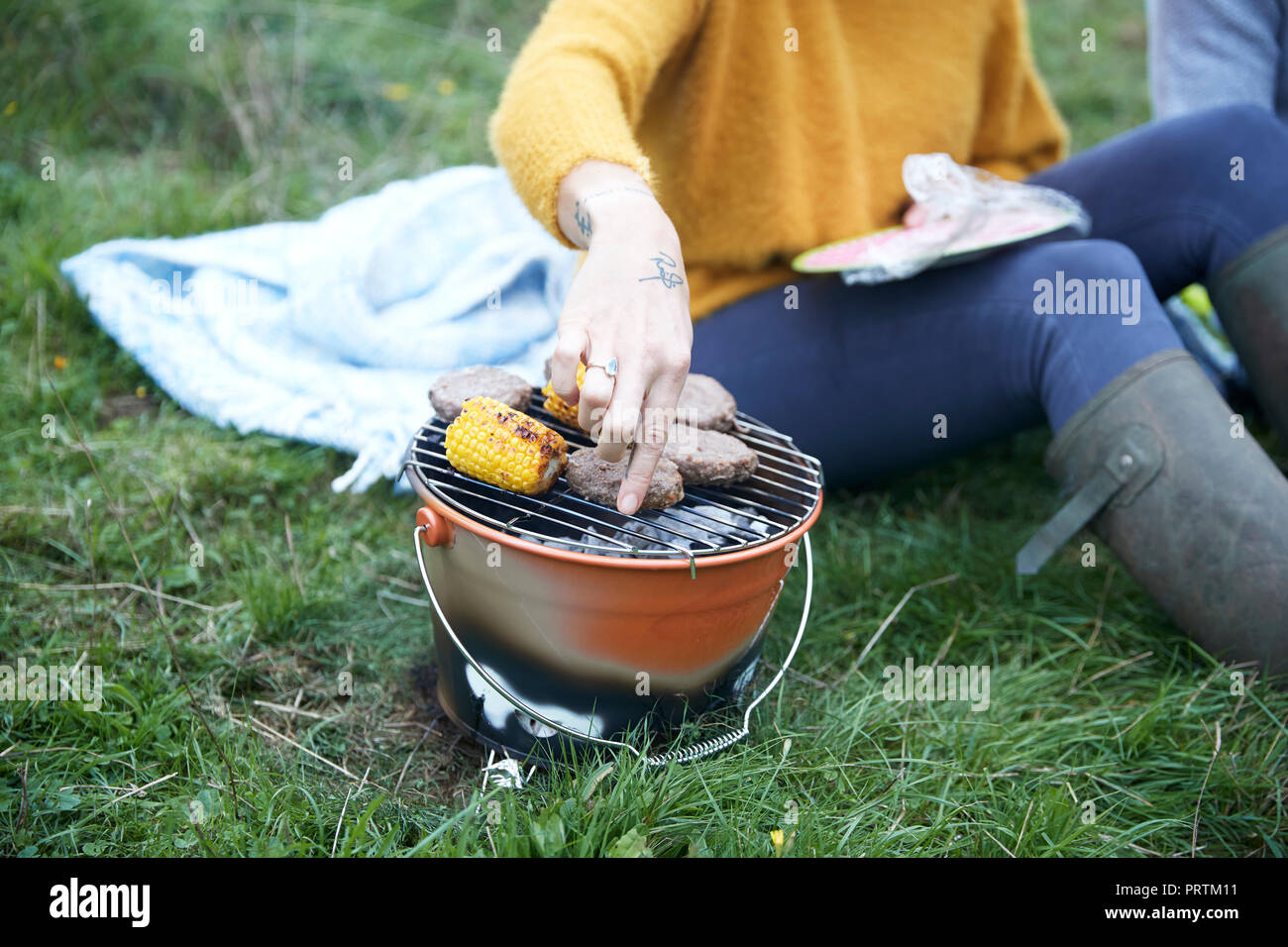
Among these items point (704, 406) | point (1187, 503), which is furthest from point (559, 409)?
point (1187, 503)

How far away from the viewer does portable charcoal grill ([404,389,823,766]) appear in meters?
1.51

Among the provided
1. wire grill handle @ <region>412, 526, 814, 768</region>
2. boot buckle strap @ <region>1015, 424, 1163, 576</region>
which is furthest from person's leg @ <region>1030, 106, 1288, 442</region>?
wire grill handle @ <region>412, 526, 814, 768</region>

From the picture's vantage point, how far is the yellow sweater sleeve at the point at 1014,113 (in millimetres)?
2549

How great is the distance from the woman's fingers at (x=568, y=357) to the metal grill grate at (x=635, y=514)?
0.22m

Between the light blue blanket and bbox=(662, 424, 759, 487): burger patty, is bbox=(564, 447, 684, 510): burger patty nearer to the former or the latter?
bbox=(662, 424, 759, 487): burger patty

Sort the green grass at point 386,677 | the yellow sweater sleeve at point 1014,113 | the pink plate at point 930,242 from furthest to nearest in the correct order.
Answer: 1. the yellow sweater sleeve at point 1014,113
2. the pink plate at point 930,242
3. the green grass at point 386,677

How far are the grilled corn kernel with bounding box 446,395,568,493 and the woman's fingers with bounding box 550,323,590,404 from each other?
0.19 metres

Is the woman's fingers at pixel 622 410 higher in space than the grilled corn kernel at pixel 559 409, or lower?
higher

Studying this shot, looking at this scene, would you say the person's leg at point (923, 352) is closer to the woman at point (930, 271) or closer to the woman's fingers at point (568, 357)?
the woman at point (930, 271)

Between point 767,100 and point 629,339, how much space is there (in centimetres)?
104

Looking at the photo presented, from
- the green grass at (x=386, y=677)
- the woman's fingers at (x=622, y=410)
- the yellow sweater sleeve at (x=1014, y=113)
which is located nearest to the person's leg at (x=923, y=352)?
the green grass at (x=386, y=677)

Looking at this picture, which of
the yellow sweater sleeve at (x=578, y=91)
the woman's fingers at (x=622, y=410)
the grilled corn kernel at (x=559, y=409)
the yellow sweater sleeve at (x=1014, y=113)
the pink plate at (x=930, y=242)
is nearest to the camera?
the woman's fingers at (x=622, y=410)

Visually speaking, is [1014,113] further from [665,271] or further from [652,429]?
[652,429]
